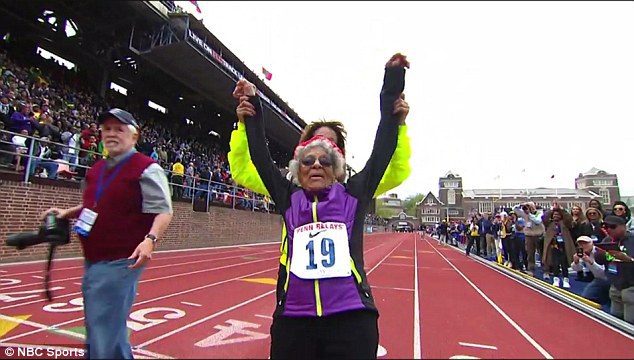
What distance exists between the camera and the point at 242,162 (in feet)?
6.02

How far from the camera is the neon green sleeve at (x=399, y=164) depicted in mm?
1666

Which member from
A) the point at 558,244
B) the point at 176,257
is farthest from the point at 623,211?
the point at 176,257

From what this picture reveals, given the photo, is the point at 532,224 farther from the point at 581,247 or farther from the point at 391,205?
the point at 391,205

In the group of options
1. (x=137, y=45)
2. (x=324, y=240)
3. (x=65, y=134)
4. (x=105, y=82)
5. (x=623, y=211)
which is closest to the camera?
(x=324, y=240)

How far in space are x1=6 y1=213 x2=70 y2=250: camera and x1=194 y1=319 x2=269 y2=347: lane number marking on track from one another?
1.76 meters

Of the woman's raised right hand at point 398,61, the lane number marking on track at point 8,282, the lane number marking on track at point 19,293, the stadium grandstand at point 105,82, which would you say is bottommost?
the lane number marking on track at point 19,293

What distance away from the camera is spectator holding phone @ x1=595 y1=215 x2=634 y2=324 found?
14.6ft

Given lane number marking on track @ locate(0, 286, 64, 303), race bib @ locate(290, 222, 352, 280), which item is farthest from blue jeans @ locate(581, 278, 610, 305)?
lane number marking on track @ locate(0, 286, 64, 303)

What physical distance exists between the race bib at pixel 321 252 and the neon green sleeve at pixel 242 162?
0.44 m

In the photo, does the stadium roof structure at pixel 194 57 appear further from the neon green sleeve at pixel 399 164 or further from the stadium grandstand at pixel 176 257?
the neon green sleeve at pixel 399 164

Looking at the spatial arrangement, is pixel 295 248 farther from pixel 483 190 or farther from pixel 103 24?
pixel 483 190

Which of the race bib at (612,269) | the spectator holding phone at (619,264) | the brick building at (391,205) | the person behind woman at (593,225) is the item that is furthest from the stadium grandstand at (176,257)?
the brick building at (391,205)

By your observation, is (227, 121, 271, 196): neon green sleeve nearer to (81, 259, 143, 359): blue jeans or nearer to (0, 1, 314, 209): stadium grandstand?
(81, 259, 143, 359): blue jeans

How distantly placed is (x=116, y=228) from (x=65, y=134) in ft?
29.3
